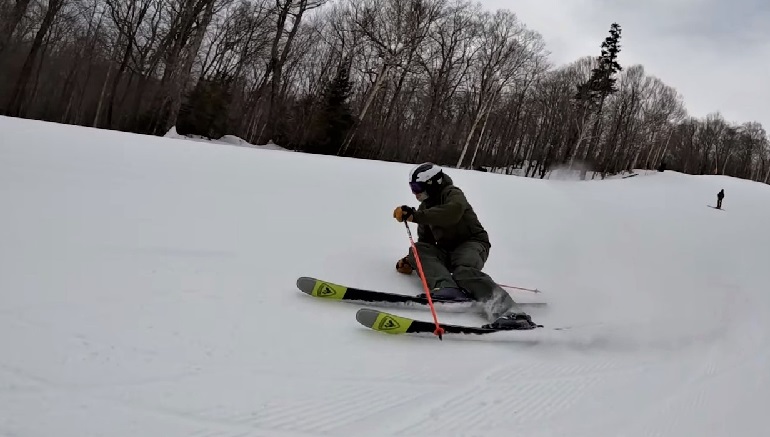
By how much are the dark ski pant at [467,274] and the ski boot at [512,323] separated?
0.09 meters

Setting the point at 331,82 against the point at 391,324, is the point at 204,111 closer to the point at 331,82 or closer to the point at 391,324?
the point at 331,82

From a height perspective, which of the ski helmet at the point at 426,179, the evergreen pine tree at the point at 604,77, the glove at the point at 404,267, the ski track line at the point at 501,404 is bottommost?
the ski track line at the point at 501,404

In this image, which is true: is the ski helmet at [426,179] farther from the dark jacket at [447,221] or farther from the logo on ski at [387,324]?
the logo on ski at [387,324]

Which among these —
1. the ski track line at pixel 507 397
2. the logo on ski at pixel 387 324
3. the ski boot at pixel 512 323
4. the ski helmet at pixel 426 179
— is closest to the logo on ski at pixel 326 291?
the logo on ski at pixel 387 324

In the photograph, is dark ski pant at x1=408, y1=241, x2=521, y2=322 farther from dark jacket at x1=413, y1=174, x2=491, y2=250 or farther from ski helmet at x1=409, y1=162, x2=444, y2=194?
ski helmet at x1=409, y1=162, x2=444, y2=194

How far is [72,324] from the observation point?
270 cm

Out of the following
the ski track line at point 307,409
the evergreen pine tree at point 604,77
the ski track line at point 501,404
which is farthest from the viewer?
the evergreen pine tree at point 604,77

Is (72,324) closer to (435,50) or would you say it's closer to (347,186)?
(347,186)

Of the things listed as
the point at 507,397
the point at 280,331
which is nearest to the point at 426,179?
the point at 280,331

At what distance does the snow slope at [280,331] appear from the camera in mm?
2309

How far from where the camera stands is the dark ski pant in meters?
4.26

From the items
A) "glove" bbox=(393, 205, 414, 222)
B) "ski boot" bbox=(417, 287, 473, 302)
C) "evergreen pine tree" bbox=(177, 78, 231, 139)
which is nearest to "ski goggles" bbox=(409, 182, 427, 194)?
"glove" bbox=(393, 205, 414, 222)

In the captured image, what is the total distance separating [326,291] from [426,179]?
176 centimetres

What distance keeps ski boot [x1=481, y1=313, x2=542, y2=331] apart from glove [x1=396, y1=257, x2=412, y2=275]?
1284mm
